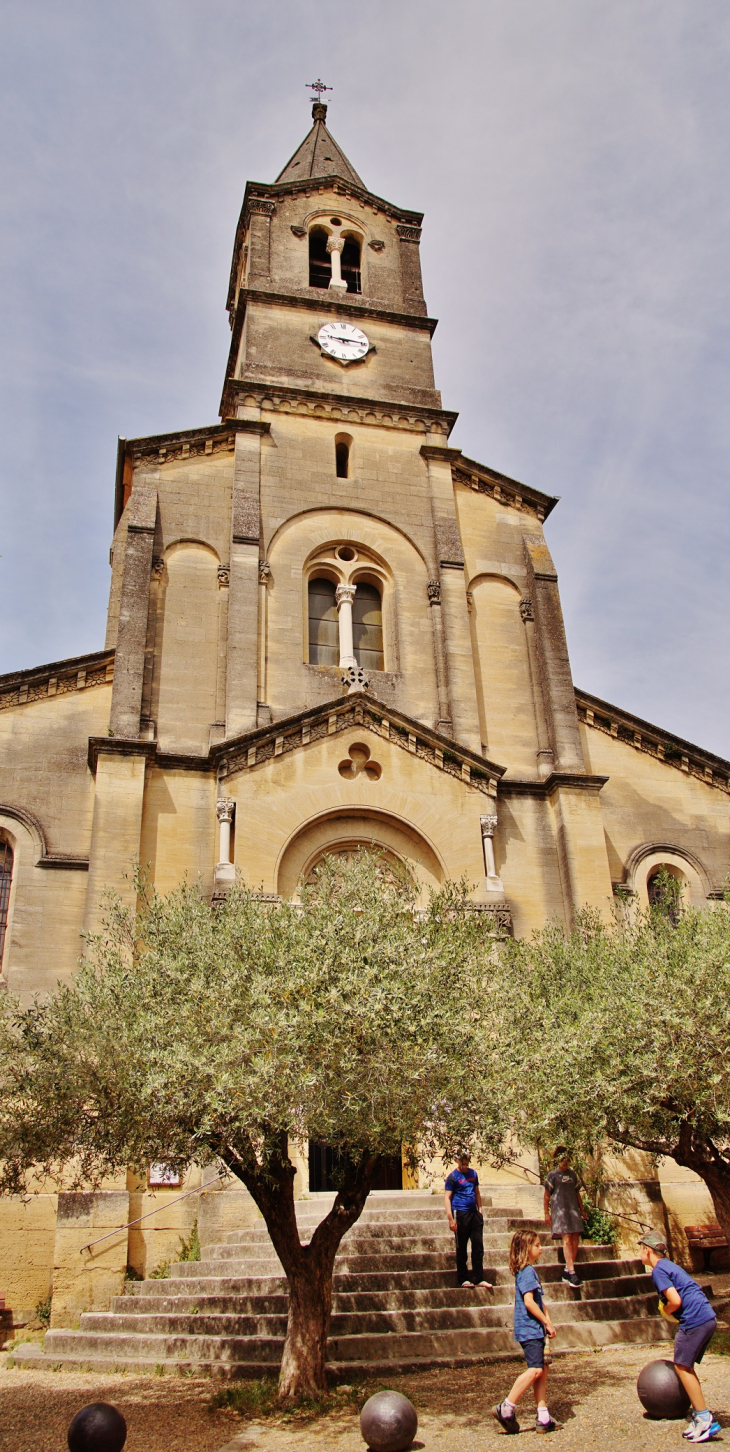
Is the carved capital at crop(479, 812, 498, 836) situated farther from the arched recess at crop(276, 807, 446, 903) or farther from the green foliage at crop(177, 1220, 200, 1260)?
the green foliage at crop(177, 1220, 200, 1260)

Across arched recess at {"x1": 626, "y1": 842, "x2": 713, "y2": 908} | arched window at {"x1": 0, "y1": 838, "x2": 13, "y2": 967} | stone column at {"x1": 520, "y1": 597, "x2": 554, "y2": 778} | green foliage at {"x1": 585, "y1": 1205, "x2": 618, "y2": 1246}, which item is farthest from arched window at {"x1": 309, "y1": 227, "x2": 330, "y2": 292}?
green foliage at {"x1": 585, "y1": 1205, "x2": 618, "y2": 1246}

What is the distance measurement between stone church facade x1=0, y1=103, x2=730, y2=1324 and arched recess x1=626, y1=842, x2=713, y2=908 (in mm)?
46

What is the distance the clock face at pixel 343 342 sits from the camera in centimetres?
2589

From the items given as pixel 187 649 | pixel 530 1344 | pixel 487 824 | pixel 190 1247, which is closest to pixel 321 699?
pixel 187 649

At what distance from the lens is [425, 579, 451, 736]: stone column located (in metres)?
21.5

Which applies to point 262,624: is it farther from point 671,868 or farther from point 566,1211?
point 566,1211

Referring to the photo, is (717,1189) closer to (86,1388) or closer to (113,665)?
(86,1388)

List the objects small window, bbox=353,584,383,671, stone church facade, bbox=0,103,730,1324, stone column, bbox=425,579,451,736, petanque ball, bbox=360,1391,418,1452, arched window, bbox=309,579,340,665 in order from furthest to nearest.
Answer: small window, bbox=353,584,383,671 → arched window, bbox=309,579,340,665 → stone column, bbox=425,579,451,736 → stone church facade, bbox=0,103,730,1324 → petanque ball, bbox=360,1391,418,1452

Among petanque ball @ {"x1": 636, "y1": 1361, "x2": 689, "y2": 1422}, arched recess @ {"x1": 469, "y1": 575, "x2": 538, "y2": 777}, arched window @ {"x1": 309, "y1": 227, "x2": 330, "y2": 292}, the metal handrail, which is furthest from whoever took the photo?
arched window @ {"x1": 309, "y1": 227, "x2": 330, "y2": 292}

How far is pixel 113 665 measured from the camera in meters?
20.6

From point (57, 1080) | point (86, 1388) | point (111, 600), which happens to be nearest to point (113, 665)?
point (111, 600)

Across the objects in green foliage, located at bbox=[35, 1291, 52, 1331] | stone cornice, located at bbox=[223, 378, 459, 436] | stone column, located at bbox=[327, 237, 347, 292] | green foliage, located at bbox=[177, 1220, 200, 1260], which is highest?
stone column, located at bbox=[327, 237, 347, 292]

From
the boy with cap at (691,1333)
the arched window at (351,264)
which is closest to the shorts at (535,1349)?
the boy with cap at (691,1333)

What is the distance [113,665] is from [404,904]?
35.0ft
